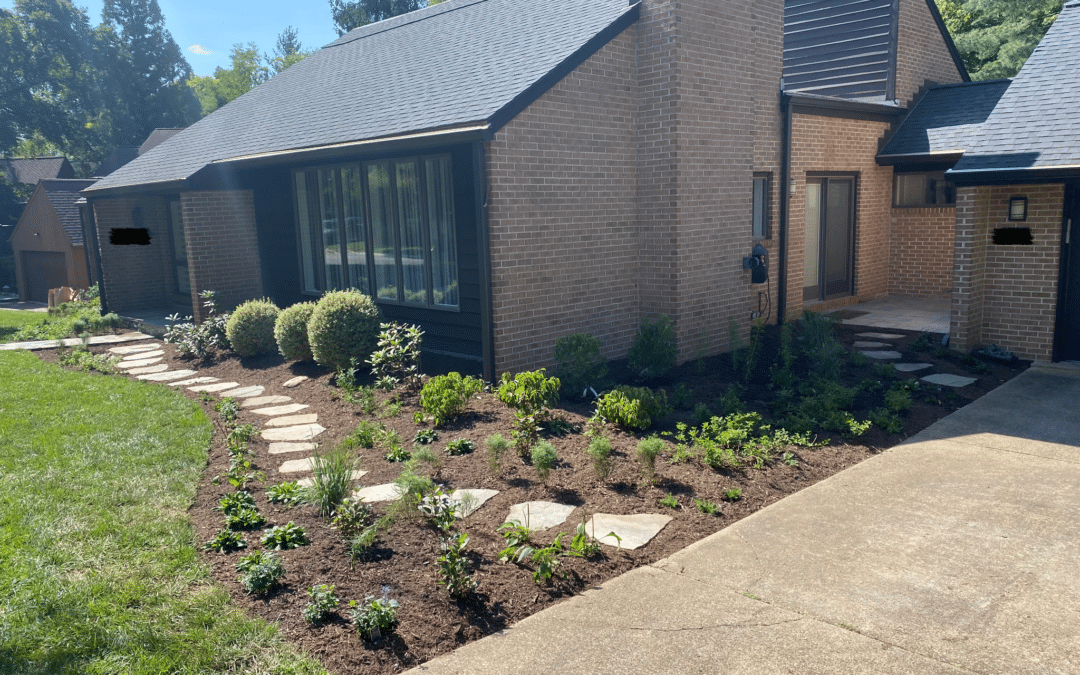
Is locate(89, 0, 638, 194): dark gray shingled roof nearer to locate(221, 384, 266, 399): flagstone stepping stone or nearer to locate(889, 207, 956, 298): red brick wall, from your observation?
locate(221, 384, 266, 399): flagstone stepping stone

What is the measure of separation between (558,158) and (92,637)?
22.6ft

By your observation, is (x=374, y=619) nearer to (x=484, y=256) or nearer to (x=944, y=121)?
(x=484, y=256)

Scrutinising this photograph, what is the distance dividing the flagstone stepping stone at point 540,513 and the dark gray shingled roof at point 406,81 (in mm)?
4337

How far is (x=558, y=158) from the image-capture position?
9320 mm

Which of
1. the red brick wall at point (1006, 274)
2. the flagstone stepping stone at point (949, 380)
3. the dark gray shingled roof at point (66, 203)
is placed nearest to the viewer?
the flagstone stepping stone at point (949, 380)

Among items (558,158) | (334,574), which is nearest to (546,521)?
(334,574)

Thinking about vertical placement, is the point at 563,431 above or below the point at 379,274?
below

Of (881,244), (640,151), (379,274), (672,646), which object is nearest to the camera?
(672,646)

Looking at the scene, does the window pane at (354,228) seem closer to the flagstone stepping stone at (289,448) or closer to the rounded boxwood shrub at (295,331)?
the rounded boxwood shrub at (295,331)

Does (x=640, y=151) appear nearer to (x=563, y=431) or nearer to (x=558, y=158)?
(x=558, y=158)

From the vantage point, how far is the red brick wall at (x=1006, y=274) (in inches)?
383

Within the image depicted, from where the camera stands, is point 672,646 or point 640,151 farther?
point 640,151

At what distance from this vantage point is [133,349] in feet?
43.0

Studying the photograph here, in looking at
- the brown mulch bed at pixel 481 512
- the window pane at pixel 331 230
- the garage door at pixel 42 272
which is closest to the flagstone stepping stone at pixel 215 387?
the brown mulch bed at pixel 481 512
